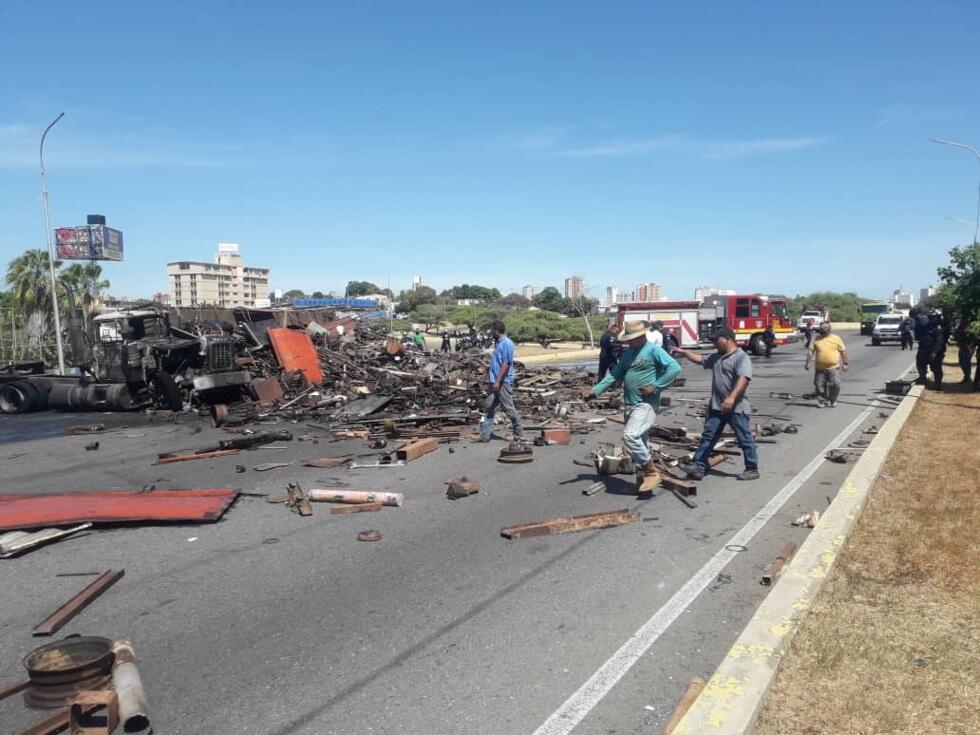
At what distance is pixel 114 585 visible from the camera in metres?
5.54

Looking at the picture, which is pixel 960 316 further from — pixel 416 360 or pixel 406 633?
pixel 406 633

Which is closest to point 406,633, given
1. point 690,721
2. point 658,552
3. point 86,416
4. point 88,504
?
point 690,721

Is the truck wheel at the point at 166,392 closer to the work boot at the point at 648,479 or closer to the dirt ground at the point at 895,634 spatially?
the work boot at the point at 648,479

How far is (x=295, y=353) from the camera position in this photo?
745 inches

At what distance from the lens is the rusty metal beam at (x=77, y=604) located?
4.70 m

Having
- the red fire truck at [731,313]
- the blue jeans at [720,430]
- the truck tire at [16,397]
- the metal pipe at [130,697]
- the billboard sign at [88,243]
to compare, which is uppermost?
the billboard sign at [88,243]

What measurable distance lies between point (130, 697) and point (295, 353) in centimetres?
1589

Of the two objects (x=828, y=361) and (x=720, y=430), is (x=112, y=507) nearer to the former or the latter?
(x=720, y=430)

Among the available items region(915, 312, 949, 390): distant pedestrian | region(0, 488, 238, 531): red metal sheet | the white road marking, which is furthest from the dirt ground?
region(915, 312, 949, 390): distant pedestrian

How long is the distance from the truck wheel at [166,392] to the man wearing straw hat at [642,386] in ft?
38.3

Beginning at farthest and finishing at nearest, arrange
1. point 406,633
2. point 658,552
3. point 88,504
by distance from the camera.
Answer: point 88,504 < point 658,552 < point 406,633

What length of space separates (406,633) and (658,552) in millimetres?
2557

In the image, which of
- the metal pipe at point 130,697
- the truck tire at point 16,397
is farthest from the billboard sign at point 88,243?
the metal pipe at point 130,697

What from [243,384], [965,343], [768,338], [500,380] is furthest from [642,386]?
[768,338]
